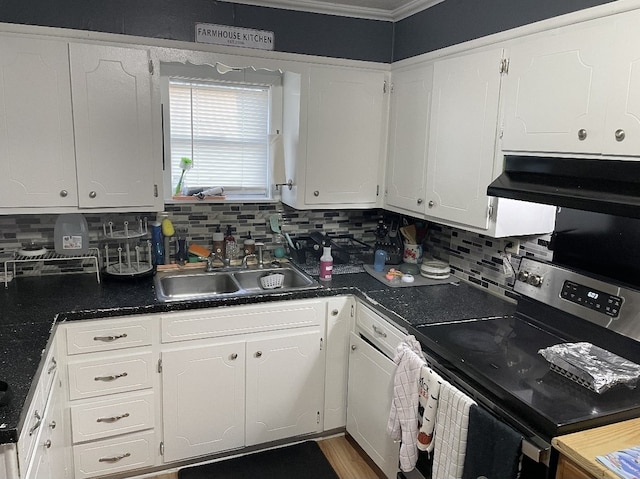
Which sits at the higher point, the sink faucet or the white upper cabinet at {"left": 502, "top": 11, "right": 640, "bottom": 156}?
the white upper cabinet at {"left": 502, "top": 11, "right": 640, "bottom": 156}

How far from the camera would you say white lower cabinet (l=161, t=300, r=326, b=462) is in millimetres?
2264

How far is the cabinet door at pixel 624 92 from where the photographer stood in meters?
1.48

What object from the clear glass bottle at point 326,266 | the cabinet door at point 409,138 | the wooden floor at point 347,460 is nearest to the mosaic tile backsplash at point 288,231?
the cabinet door at point 409,138

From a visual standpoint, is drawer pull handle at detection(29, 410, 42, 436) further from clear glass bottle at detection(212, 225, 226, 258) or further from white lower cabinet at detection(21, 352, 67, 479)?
clear glass bottle at detection(212, 225, 226, 258)

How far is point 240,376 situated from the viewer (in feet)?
7.78

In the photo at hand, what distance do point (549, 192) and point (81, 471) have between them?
2.26 metres

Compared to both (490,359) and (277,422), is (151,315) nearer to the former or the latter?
(277,422)

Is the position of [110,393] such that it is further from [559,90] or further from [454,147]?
[559,90]

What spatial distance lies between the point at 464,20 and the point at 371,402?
1.84 metres

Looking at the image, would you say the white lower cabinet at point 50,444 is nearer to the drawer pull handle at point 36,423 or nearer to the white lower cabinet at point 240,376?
the drawer pull handle at point 36,423

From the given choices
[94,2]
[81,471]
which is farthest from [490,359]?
[94,2]

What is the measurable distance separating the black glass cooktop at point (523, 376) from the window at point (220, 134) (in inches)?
59.3

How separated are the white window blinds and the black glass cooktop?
1.51 m

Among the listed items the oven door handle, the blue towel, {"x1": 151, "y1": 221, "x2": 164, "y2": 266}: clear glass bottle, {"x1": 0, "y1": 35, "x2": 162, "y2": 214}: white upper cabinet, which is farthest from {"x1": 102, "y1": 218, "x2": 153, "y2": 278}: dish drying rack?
the oven door handle
